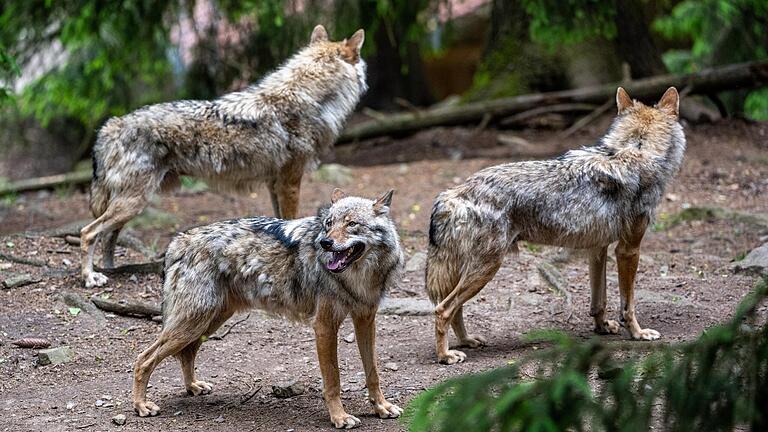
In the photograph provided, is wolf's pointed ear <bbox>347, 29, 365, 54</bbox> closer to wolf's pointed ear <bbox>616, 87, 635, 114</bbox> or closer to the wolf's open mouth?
wolf's pointed ear <bbox>616, 87, 635, 114</bbox>

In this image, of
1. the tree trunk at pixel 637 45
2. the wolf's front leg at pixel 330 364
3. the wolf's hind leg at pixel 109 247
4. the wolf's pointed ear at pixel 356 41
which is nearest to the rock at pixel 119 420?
the wolf's front leg at pixel 330 364

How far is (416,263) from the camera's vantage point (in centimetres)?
935

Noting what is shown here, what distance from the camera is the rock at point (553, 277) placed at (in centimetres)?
859

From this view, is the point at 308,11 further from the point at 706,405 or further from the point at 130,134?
the point at 706,405

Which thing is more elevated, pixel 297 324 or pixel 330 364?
pixel 330 364

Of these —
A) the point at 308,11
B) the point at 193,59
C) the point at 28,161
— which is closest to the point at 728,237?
the point at 308,11

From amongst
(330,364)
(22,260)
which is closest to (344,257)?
(330,364)

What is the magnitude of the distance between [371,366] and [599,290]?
2.47m

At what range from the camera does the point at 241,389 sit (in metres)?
6.64

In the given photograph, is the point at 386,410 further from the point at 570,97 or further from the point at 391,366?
the point at 570,97

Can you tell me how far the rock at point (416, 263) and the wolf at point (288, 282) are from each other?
121 inches

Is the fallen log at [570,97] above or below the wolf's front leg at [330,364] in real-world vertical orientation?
above

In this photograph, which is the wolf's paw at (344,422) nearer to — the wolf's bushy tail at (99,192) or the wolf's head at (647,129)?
the wolf's head at (647,129)

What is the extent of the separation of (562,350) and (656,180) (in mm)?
4120
